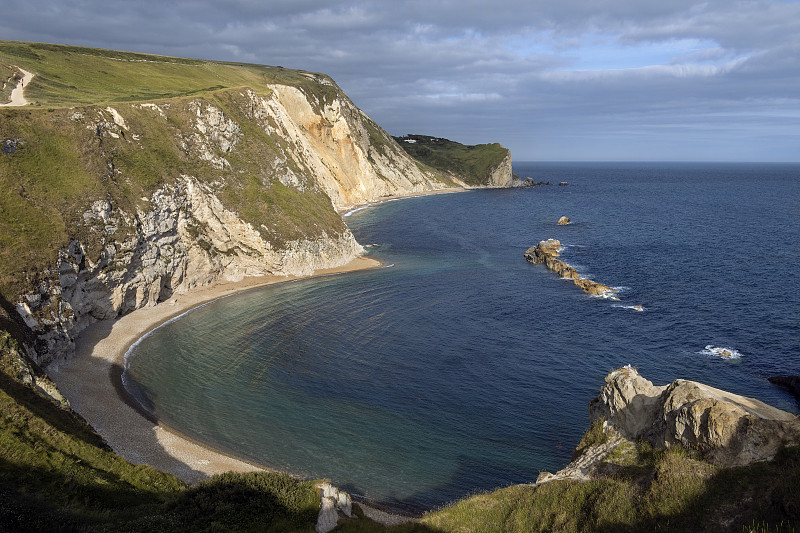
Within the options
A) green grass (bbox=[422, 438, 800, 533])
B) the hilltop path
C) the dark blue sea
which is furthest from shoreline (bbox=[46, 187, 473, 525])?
the hilltop path

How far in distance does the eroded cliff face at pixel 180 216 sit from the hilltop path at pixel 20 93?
8.41 m

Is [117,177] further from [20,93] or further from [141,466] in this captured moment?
[141,466]

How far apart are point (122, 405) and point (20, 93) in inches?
2242

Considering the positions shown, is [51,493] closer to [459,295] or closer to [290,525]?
[290,525]

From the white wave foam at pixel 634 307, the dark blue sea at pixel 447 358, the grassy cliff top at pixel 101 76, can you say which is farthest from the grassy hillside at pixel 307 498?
the grassy cliff top at pixel 101 76

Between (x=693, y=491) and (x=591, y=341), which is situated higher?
(x=693, y=491)

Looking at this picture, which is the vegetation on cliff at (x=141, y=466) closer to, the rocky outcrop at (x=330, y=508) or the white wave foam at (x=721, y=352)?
the rocky outcrop at (x=330, y=508)

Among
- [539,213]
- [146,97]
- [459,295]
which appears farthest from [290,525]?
[539,213]

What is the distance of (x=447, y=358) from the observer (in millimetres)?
49844

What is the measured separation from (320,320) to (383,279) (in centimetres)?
1973

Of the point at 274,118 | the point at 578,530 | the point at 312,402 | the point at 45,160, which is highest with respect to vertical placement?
the point at 274,118

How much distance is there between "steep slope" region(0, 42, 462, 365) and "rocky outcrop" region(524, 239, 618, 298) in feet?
105

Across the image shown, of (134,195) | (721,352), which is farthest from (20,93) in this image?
(721,352)

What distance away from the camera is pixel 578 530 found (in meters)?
18.9
